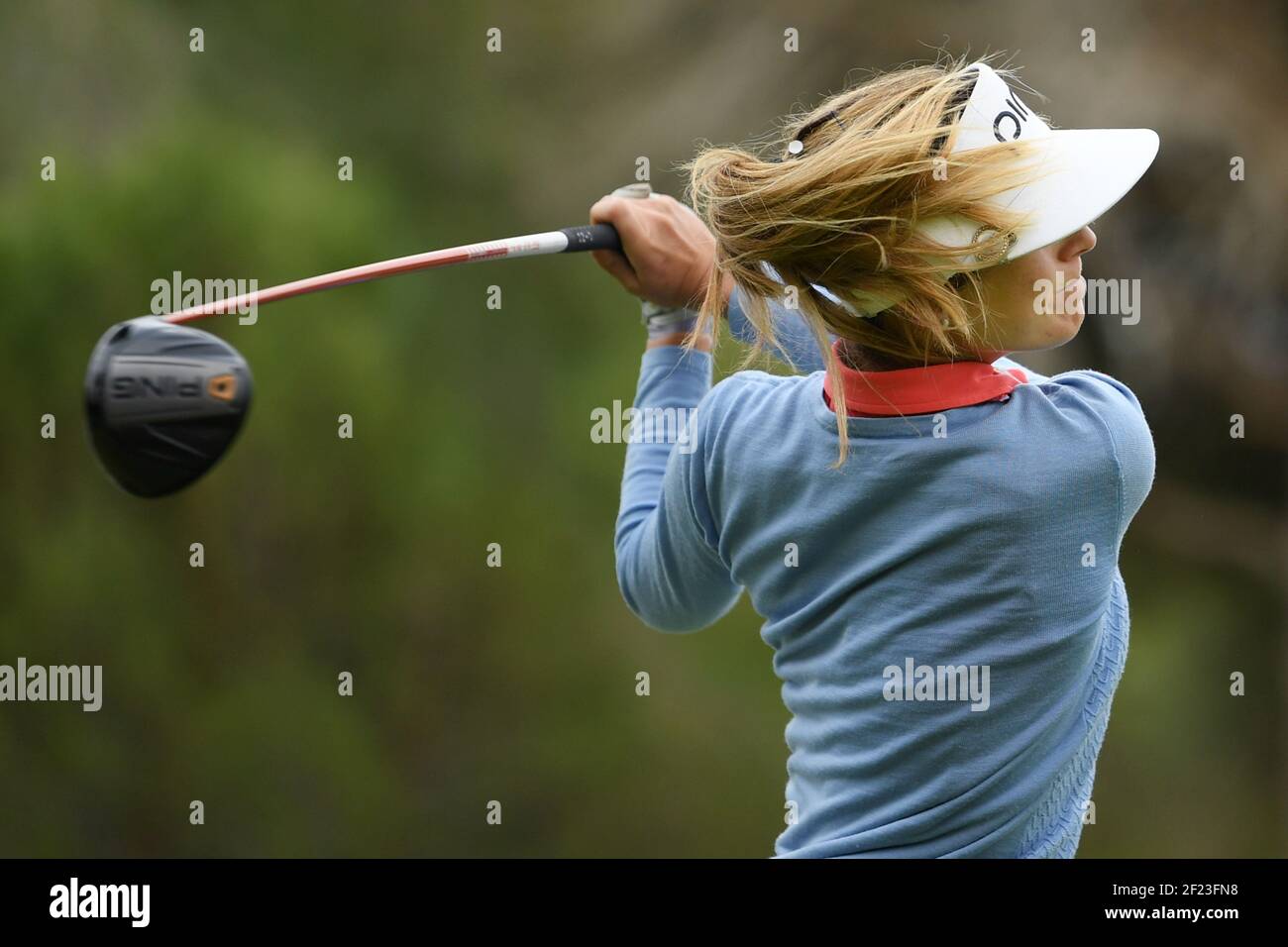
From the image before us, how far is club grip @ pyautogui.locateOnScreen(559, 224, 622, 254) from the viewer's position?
1021 millimetres

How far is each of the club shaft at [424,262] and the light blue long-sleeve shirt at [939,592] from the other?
0.18 metres

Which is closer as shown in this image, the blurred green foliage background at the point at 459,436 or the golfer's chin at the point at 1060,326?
the golfer's chin at the point at 1060,326

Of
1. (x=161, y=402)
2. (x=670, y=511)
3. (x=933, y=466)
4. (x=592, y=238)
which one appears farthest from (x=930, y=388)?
(x=161, y=402)

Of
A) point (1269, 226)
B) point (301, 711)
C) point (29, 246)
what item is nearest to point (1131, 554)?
point (1269, 226)

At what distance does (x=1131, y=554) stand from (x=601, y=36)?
5.38 ft

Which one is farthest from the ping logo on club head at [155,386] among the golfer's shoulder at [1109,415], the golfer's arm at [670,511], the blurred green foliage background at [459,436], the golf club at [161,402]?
the blurred green foliage background at [459,436]

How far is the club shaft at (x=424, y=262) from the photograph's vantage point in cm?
86

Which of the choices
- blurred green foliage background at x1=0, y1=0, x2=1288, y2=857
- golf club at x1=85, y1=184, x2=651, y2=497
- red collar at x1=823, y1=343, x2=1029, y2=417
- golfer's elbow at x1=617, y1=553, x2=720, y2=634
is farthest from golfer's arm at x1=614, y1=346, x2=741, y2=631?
blurred green foliage background at x1=0, y1=0, x2=1288, y2=857

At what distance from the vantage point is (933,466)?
0.81 m

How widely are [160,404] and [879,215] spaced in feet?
1.28

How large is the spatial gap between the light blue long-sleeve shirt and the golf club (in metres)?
0.28

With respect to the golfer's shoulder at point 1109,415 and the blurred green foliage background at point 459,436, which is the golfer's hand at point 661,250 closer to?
the golfer's shoulder at point 1109,415

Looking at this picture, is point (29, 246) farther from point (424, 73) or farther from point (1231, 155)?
point (1231, 155)

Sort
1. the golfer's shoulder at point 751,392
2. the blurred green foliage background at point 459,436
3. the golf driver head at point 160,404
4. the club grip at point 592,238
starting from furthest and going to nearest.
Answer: the blurred green foliage background at point 459,436
the club grip at point 592,238
the golfer's shoulder at point 751,392
the golf driver head at point 160,404
